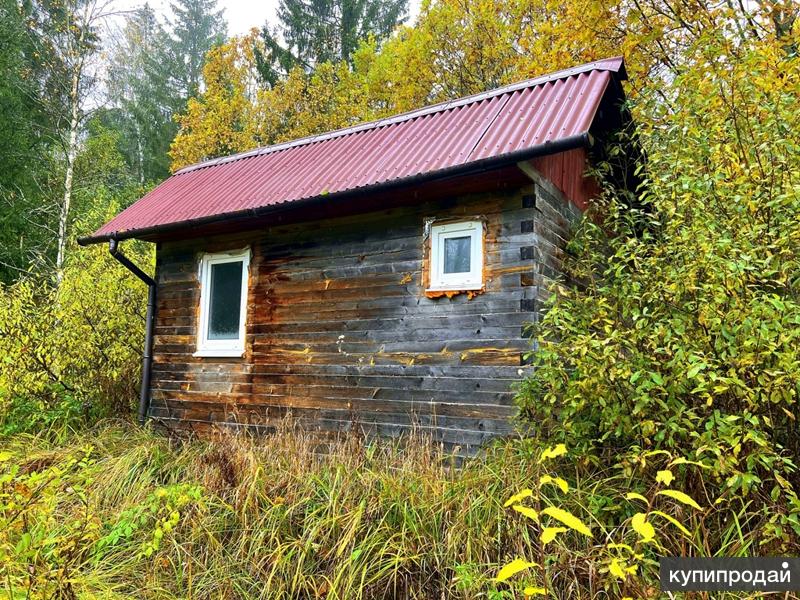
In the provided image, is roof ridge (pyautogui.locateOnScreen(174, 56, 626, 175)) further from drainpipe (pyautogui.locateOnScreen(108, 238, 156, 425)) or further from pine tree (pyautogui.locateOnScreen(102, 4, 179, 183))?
pine tree (pyautogui.locateOnScreen(102, 4, 179, 183))

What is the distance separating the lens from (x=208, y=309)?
7.44 m

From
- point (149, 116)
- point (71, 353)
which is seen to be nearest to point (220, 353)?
point (71, 353)

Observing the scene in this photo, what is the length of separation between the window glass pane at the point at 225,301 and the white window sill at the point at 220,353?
21 cm

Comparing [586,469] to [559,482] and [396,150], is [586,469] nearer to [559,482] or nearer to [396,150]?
[559,482]

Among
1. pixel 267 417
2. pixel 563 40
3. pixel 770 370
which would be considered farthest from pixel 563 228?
pixel 563 40

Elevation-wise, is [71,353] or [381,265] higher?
[381,265]

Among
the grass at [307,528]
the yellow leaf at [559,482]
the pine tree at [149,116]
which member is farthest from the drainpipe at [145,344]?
the pine tree at [149,116]

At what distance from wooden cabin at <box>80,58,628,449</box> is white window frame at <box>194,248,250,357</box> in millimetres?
24

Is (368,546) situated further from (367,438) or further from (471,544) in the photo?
(367,438)

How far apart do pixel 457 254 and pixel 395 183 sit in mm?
973

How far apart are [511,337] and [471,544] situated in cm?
203

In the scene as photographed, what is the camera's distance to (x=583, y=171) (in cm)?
677

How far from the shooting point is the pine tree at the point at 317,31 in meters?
21.5

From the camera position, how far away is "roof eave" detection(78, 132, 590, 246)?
4.42 meters
